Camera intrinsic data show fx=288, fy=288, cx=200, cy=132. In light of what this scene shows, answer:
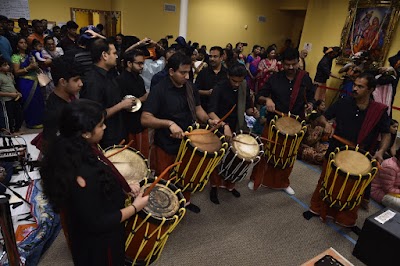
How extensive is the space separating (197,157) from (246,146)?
71cm

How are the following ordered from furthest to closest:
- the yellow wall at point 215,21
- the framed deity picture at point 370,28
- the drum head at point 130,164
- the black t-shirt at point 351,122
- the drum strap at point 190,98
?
the yellow wall at point 215,21, the framed deity picture at point 370,28, the black t-shirt at point 351,122, the drum strap at point 190,98, the drum head at point 130,164

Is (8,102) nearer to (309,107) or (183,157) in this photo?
(183,157)

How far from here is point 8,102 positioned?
14.8 ft

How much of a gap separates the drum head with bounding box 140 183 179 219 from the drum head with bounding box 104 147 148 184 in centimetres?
16

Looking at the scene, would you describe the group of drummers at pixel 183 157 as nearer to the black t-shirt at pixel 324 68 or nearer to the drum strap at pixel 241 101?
the drum strap at pixel 241 101

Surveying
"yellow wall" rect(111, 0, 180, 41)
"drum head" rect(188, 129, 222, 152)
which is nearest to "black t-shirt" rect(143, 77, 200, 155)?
"drum head" rect(188, 129, 222, 152)

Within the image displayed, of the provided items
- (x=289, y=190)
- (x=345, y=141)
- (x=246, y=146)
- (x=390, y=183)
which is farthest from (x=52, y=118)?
(x=390, y=183)

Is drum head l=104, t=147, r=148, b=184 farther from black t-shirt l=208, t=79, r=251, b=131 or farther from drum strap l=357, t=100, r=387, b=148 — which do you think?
drum strap l=357, t=100, r=387, b=148

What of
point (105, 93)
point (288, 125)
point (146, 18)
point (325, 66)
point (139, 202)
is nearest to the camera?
point (139, 202)

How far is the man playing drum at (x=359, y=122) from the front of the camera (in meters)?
2.73

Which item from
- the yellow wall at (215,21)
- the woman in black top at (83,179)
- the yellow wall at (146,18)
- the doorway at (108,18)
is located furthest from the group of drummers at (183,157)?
the doorway at (108,18)

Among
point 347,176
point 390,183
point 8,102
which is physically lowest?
point 390,183

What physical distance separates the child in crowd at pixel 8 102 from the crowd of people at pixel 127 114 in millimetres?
17

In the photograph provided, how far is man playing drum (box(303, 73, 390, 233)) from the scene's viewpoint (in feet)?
8.95
